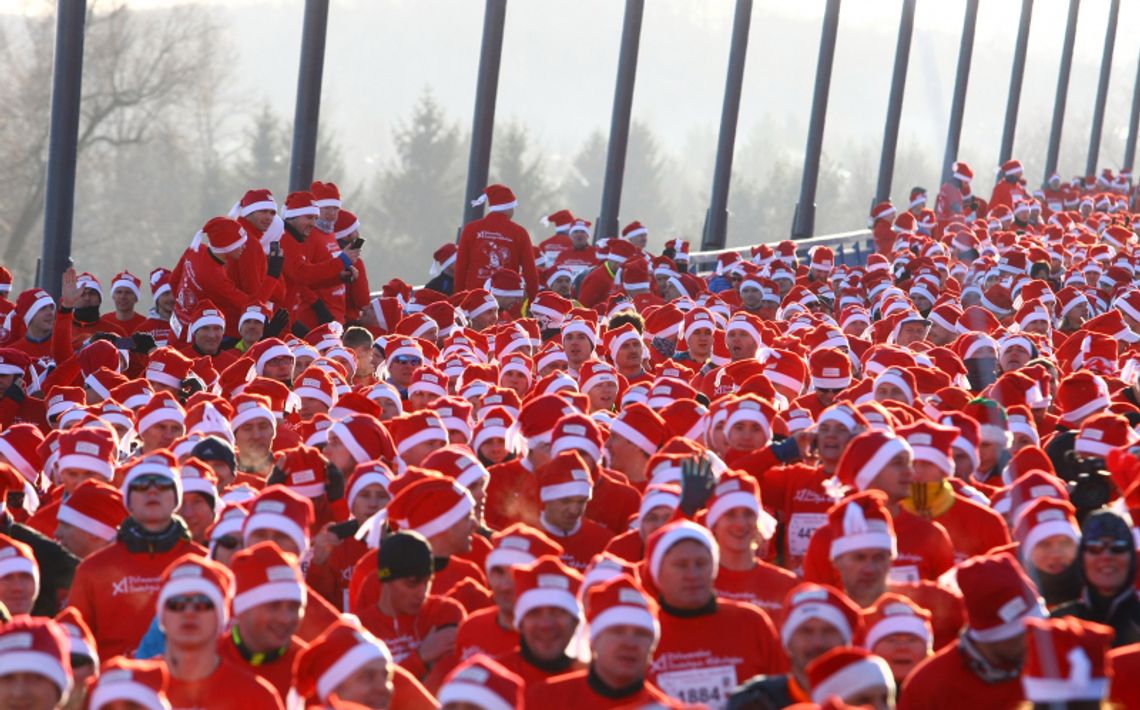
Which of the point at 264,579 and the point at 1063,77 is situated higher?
the point at 1063,77

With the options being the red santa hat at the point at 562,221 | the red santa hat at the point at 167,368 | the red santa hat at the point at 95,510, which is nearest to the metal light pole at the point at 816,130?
the red santa hat at the point at 562,221

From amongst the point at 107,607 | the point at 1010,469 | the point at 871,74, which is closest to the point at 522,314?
the point at 1010,469

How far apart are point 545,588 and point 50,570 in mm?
3112

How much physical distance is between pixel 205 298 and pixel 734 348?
16.5 feet

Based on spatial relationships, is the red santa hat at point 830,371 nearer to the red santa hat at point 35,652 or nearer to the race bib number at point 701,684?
the race bib number at point 701,684

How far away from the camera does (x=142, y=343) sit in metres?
16.9

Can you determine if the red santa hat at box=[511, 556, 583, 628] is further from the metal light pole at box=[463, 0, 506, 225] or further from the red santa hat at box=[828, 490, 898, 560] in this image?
the metal light pole at box=[463, 0, 506, 225]

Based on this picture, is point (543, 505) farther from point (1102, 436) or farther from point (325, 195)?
point (325, 195)

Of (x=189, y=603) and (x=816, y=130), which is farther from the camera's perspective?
(x=816, y=130)

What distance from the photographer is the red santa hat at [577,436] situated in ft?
36.0

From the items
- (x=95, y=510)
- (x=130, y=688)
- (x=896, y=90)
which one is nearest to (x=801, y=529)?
(x=95, y=510)

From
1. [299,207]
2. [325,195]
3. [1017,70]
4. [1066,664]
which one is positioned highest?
[1017,70]

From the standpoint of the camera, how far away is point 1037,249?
2538 centimetres

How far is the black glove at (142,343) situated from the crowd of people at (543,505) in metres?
0.07
